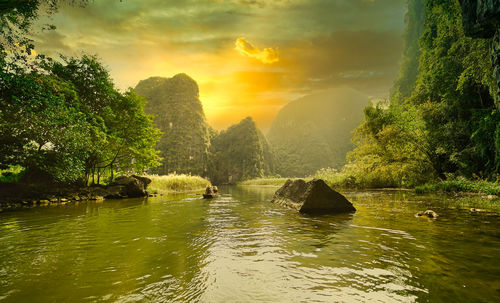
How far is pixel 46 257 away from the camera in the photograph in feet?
15.1

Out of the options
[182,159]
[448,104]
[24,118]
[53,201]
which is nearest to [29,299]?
[24,118]

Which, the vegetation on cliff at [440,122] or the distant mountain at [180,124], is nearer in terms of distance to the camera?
the vegetation on cliff at [440,122]

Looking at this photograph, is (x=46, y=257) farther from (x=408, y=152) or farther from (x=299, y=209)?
(x=408, y=152)

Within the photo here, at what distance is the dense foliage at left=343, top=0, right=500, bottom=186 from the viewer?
44.9ft

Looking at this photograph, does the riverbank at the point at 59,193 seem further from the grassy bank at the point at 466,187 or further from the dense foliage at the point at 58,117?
the grassy bank at the point at 466,187

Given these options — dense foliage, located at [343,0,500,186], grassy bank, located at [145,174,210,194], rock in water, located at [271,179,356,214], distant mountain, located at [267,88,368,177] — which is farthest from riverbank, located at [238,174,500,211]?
distant mountain, located at [267,88,368,177]

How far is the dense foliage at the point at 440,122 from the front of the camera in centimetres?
1367

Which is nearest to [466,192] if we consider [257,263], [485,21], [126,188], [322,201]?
[322,201]

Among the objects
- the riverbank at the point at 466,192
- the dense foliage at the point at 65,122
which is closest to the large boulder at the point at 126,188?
the dense foliage at the point at 65,122

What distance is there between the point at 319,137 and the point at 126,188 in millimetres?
143546

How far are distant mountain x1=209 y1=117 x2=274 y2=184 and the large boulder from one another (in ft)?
264

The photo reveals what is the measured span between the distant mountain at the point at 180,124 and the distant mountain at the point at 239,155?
31.0 ft

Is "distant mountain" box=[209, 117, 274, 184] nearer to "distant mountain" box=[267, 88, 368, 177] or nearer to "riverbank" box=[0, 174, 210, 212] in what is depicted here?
"distant mountain" box=[267, 88, 368, 177]

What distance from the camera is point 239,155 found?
12650cm
